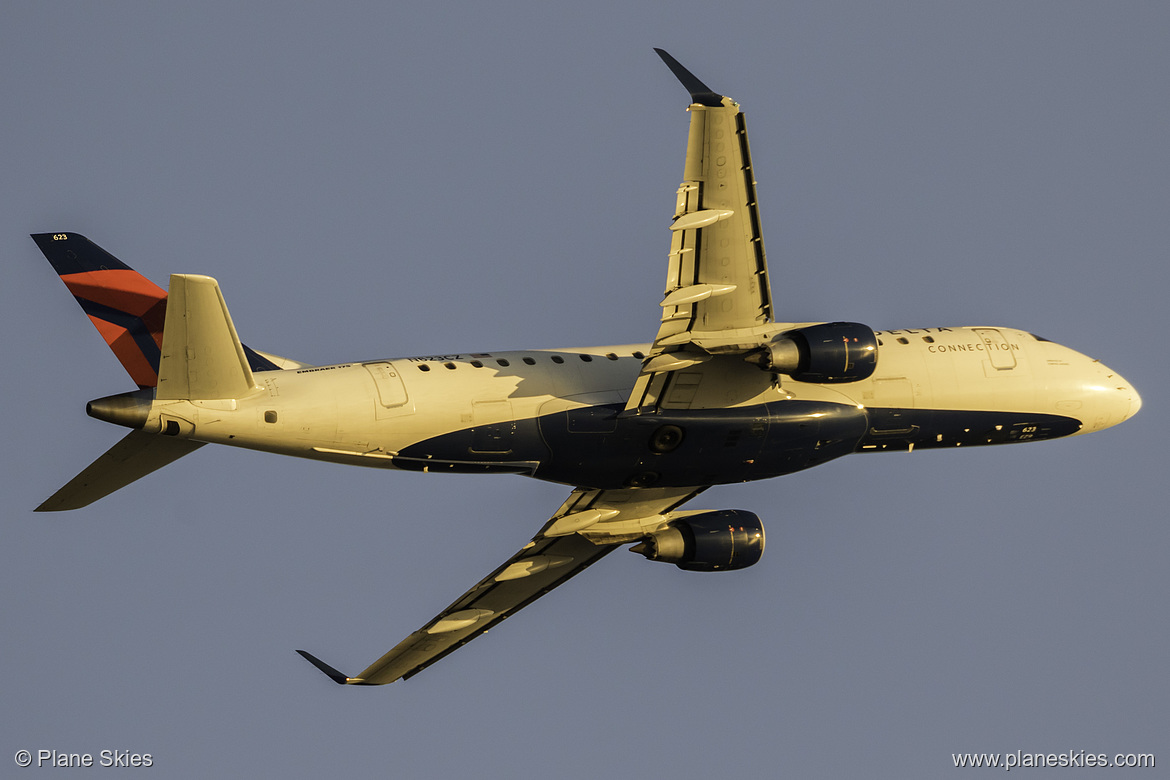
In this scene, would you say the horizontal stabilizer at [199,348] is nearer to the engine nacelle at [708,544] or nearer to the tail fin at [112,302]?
the tail fin at [112,302]

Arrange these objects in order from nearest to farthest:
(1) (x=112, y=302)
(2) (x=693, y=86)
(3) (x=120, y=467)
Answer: (2) (x=693, y=86)
(3) (x=120, y=467)
(1) (x=112, y=302)

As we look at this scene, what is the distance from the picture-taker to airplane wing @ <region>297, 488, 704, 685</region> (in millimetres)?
35938

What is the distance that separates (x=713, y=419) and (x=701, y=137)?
7.10 metres

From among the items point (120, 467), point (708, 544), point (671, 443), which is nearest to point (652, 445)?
point (671, 443)

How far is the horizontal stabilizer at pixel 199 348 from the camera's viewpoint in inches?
1056

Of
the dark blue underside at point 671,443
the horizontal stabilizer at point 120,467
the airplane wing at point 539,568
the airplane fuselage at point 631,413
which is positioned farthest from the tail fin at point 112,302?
the airplane wing at point 539,568

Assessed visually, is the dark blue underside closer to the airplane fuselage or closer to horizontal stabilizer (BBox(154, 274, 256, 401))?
the airplane fuselage

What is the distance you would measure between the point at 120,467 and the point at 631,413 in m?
9.72

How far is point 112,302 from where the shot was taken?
30.8 metres

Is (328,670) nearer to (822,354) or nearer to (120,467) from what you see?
(120,467)

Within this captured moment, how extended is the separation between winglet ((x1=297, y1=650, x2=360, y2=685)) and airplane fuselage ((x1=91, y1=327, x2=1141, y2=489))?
7747mm

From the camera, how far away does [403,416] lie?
30.1m

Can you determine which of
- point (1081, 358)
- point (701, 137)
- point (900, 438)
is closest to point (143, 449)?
point (701, 137)

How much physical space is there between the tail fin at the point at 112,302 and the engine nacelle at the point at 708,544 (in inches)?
454
